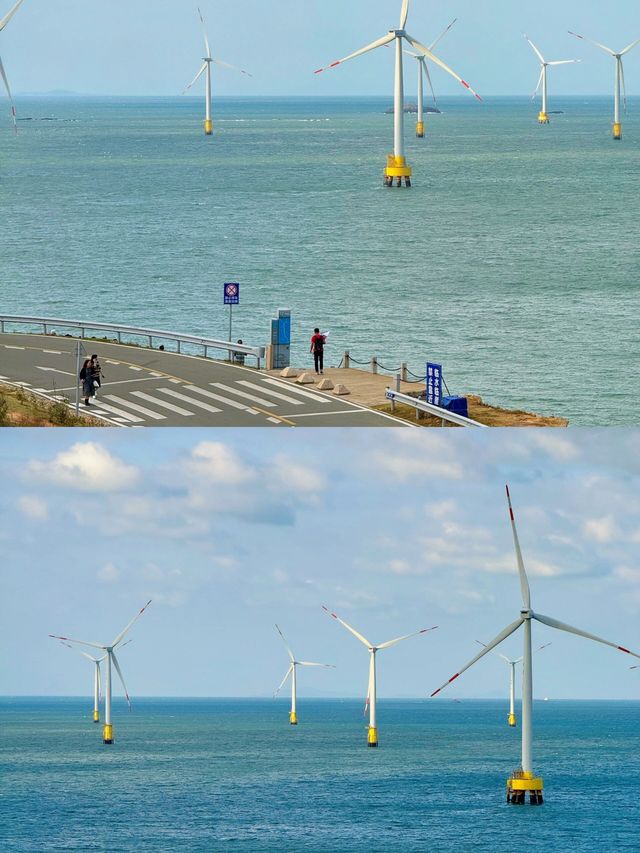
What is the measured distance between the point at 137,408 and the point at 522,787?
3689 cm

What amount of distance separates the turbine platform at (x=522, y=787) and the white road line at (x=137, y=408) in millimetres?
36508

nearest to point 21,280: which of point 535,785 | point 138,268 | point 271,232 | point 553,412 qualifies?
point 138,268

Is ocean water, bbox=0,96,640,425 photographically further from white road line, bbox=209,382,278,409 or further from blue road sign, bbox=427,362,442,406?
blue road sign, bbox=427,362,442,406

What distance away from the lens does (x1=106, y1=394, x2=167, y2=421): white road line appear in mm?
62625

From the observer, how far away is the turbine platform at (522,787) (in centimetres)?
8669

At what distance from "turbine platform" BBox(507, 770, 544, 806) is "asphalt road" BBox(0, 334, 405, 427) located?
103ft

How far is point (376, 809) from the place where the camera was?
9981 centimetres

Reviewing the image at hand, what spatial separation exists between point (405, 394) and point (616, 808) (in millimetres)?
50974

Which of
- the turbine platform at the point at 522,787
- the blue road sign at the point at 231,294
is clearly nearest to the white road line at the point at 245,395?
the blue road sign at the point at 231,294

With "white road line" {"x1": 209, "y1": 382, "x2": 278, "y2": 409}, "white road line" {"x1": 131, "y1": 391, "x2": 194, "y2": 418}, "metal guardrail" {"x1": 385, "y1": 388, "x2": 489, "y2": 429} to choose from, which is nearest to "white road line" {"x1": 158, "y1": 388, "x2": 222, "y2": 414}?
"white road line" {"x1": 131, "y1": 391, "x2": 194, "y2": 418}

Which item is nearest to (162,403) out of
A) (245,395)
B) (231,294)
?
(245,395)

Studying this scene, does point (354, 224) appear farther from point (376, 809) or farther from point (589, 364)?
point (376, 809)

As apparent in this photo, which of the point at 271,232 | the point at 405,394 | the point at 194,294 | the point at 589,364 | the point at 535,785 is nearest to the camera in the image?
the point at 405,394

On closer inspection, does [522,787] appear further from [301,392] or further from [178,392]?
[178,392]
